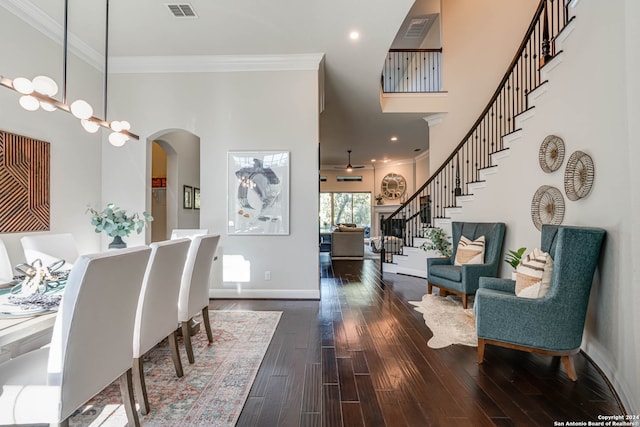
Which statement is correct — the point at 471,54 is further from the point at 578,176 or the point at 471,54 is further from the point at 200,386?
the point at 200,386

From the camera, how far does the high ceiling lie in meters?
3.26

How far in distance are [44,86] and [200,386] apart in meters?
2.27

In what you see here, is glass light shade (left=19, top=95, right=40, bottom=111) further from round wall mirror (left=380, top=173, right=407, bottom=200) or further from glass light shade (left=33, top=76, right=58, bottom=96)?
round wall mirror (left=380, top=173, right=407, bottom=200)

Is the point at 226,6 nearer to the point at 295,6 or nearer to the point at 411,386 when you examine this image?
the point at 295,6

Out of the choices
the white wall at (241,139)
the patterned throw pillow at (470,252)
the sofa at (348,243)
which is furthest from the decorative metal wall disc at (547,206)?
the sofa at (348,243)

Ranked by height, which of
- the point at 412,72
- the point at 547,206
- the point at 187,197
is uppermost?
the point at 412,72

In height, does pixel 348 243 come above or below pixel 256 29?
below

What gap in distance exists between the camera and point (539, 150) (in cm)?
326

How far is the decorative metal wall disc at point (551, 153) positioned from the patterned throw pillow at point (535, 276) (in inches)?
40.7

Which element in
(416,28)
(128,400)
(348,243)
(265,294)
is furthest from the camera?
(348,243)

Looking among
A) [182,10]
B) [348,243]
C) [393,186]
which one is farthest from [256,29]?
[393,186]

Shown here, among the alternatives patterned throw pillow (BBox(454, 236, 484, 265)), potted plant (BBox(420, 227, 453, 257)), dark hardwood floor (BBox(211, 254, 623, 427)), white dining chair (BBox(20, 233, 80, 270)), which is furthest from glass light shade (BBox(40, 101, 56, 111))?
potted plant (BBox(420, 227, 453, 257))

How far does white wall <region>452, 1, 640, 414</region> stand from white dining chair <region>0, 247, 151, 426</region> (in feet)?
9.22

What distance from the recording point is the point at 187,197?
617cm
